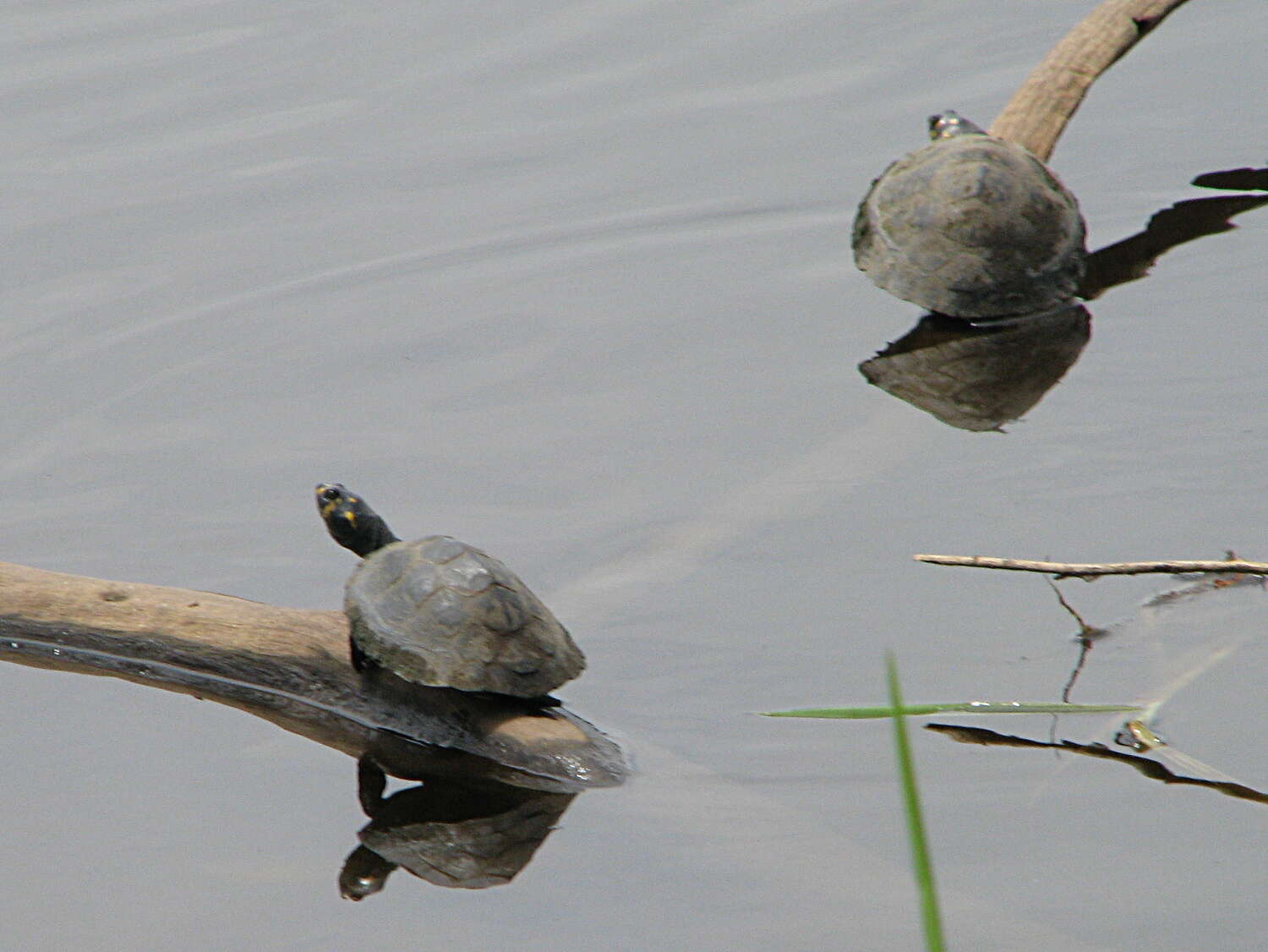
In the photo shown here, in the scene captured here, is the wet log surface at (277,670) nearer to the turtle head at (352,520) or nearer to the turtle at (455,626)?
the turtle at (455,626)

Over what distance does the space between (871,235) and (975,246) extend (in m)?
0.39

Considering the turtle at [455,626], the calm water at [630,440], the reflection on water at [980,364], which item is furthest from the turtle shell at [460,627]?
the reflection on water at [980,364]

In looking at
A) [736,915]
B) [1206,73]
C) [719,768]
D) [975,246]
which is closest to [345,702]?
[719,768]

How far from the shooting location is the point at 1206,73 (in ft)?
23.3

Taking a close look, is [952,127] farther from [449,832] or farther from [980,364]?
[449,832]

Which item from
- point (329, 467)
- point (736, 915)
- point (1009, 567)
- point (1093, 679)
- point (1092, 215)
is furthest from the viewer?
point (1092, 215)

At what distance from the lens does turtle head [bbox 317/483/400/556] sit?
379 cm

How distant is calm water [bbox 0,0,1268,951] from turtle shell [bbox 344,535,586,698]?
0.19 metres

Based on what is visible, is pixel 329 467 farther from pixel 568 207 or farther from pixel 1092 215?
pixel 1092 215

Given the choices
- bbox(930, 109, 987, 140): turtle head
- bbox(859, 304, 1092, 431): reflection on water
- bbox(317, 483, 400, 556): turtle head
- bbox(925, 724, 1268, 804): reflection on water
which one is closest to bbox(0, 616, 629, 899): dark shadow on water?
bbox(317, 483, 400, 556): turtle head

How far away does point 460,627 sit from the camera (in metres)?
3.32

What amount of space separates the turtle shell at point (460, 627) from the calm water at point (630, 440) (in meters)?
0.19

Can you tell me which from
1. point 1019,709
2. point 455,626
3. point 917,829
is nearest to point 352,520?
point 455,626

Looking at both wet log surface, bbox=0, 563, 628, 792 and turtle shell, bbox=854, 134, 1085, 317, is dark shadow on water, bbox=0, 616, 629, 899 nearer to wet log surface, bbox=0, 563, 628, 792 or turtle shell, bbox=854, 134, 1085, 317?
wet log surface, bbox=0, 563, 628, 792
